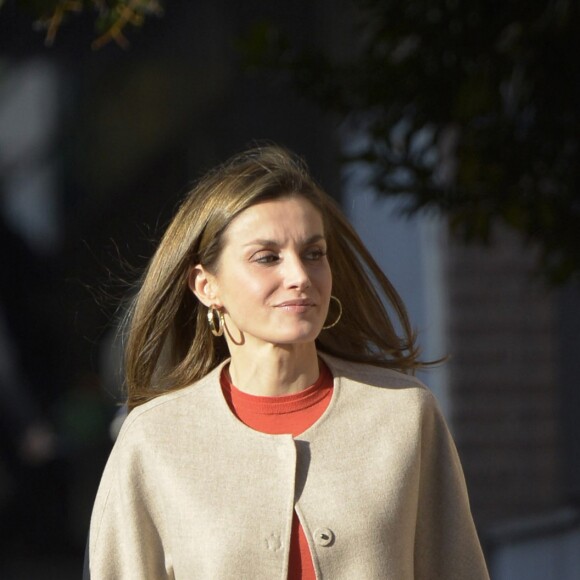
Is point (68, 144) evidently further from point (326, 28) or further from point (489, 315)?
point (489, 315)

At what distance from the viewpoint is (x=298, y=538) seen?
2.72 metres

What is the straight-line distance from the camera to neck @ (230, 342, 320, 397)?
9.30ft

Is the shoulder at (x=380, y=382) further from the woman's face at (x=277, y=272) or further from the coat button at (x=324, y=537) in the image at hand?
the coat button at (x=324, y=537)

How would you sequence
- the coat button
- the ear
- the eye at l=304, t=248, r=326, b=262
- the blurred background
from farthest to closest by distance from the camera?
the blurred background
the ear
the eye at l=304, t=248, r=326, b=262
the coat button

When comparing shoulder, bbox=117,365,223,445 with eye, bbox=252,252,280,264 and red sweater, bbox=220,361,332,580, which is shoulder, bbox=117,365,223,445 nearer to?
red sweater, bbox=220,361,332,580

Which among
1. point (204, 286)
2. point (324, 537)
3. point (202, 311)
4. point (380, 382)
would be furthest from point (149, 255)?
point (324, 537)

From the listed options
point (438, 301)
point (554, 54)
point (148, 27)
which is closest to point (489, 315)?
point (438, 301)

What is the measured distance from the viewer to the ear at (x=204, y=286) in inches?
115

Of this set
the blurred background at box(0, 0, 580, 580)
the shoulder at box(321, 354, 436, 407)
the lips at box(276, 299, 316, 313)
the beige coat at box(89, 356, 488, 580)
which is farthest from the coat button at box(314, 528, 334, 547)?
the blurred background at box(0, 0, 580, 580)

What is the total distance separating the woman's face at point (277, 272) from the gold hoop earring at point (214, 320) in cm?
10

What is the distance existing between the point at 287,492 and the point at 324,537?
0.11 meters

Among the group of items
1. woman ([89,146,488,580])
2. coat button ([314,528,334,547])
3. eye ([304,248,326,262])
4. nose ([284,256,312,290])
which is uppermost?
eye ([304,248,326,262])

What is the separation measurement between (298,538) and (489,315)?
421 cm

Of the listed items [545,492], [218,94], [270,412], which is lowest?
[545,492]
